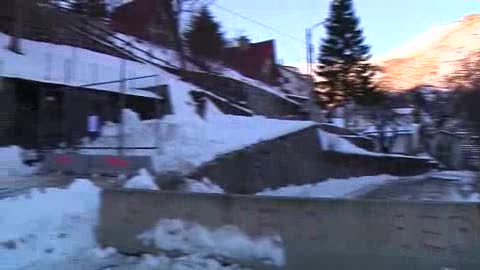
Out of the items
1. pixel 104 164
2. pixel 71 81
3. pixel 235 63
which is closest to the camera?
pixel 104 164

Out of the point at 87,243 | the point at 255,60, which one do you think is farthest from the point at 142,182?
the point at 255,60

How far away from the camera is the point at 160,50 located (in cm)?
4269

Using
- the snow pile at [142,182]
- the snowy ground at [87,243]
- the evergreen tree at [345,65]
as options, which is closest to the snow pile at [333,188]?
the snow pile at [142,182]

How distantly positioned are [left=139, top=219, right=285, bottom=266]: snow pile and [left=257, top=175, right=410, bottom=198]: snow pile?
11.8 m

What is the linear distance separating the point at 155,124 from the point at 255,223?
1217 centimetres

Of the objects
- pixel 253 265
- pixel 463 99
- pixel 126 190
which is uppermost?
pixel 463 99

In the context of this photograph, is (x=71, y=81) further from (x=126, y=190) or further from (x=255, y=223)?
(x=255, y=223)

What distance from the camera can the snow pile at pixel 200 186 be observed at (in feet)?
53.7

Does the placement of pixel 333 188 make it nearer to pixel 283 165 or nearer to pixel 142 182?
pixel 283 165

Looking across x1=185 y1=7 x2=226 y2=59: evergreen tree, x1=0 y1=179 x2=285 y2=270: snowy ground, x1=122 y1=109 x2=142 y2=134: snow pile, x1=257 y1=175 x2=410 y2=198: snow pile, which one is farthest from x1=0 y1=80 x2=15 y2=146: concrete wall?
x1=185 y1=7 x2=226 y2=59: evergreen tree

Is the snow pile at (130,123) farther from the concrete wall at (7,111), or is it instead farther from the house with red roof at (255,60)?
the house with red roof at (255,60)

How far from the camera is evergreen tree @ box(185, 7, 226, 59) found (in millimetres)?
49562

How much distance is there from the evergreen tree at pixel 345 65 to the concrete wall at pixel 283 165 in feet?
127

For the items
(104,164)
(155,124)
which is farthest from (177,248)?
(155,124)
